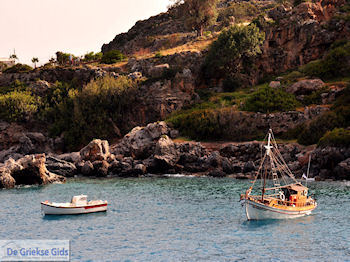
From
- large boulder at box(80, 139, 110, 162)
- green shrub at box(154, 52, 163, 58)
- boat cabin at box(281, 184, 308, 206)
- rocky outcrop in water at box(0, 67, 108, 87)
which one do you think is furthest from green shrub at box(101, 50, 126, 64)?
boat cabin at box(281, 184, 308, 206)

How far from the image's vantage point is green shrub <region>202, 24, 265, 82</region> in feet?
344

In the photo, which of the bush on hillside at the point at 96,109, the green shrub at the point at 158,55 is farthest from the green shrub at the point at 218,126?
the green shrub at the point at 158,55

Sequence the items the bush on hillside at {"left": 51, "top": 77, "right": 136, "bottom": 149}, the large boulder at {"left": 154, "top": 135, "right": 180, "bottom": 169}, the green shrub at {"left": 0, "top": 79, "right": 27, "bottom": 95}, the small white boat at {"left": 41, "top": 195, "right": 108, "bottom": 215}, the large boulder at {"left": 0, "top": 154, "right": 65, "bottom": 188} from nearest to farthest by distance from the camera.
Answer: the small white boat at {"left": 41, "top": 195, "right": 108, "bottom": 215} → the large boulder at {"left": 0, "top": 154, "right": 65, "bottom": 188} → the large boulder at {"left": 154, "top": 135, "right": 180, "bottom": 169} → the bush on hillside at {"left": 51, "top": 77, "right": 136, "bottom": 149} → the green shrub at {"left": 0, "top": 79, "right": 27, "bottom": 95}

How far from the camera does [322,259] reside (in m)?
31.1

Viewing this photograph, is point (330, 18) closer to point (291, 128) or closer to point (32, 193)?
point (291, 128)

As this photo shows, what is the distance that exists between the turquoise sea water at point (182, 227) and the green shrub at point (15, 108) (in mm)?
45902

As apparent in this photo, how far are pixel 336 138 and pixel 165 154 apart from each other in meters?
27.5

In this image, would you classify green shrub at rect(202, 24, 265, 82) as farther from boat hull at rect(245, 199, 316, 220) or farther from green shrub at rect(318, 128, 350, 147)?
boat hull at rect(245, 199, 316, 220)

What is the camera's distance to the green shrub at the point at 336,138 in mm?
65812

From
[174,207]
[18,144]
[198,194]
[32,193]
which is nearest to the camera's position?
[174,207]

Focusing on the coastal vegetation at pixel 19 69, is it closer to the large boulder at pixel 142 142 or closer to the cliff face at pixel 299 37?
the large boulder at pixel 142 142

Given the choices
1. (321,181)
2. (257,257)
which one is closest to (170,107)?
(321,181)

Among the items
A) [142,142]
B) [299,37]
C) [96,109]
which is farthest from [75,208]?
[299,37]

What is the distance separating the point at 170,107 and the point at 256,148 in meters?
28.6
